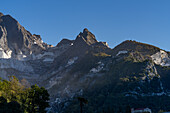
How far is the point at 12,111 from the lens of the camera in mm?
97125

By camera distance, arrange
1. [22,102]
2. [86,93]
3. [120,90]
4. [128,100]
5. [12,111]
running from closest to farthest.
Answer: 1. [12,111]
2. [22,102]
3. [128,100]
4. [120,90]
5. [86,93]

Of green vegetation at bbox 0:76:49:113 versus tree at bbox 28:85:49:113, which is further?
tree at bbox 28:85:49:113

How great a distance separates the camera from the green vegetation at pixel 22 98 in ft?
325

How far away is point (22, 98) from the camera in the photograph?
10519 centimetres

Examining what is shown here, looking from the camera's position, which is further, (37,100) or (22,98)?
(22,98)

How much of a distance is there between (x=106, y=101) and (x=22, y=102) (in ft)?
233

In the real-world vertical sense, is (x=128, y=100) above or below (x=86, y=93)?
below

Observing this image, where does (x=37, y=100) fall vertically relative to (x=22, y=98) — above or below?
below

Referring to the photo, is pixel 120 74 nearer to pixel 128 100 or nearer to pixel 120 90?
pixel 120 90

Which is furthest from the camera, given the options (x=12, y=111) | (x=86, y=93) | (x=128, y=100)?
(x=86, y=93)

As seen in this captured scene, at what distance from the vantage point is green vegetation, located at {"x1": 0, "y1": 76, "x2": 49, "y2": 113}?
99000 mm

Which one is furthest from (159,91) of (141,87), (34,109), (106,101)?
(34,109)

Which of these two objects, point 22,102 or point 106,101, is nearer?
point 22,102

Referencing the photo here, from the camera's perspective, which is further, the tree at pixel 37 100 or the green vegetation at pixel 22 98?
the tree at pixel 37 100
